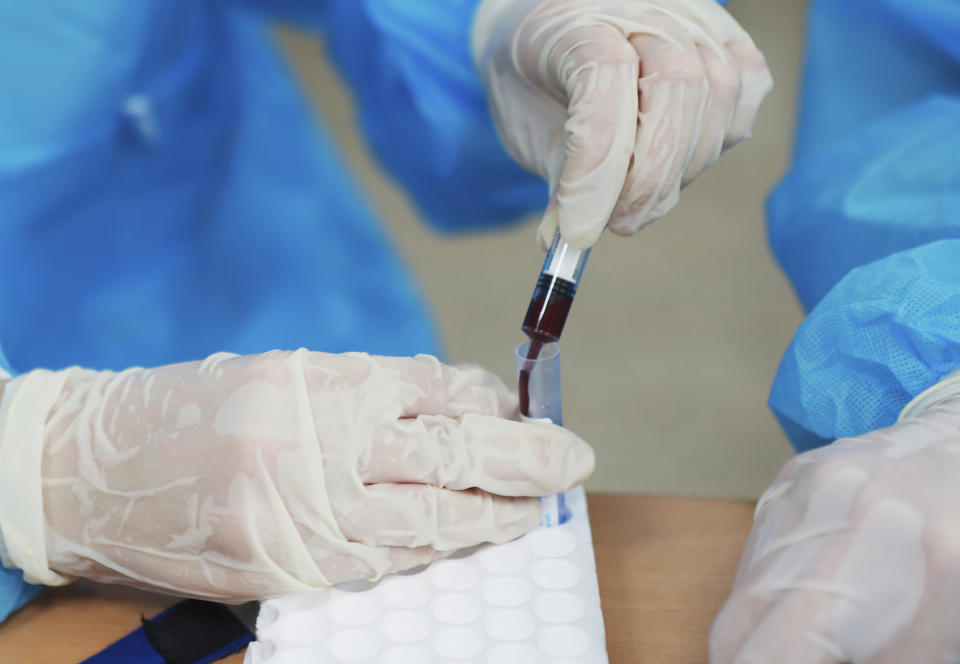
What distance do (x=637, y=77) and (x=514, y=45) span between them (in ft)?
0.59

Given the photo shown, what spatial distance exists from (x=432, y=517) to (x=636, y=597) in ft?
0.57

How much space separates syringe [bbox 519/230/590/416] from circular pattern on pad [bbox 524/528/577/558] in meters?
0.10

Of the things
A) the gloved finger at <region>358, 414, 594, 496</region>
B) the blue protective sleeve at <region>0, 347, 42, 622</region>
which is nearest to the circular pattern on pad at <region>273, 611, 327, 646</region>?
the gloved finger at <region>358, 414, 594, 496</region>

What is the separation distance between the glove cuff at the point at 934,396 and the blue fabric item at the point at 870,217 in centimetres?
2

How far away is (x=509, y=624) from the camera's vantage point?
21.9 inches

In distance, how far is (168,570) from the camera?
0.57 meters

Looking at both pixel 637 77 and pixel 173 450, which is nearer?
pixel 173 450

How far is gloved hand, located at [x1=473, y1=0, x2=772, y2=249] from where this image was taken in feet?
2.18

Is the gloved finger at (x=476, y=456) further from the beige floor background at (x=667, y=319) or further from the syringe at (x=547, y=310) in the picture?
the beige floor background at (x=667, y=319)

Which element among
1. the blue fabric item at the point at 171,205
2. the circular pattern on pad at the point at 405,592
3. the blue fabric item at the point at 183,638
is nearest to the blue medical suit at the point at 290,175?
the blue fabric item at the point at 171,205

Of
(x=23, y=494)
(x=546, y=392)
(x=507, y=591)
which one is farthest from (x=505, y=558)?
(x=23, y=494)

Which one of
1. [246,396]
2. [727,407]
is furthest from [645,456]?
[246,396]

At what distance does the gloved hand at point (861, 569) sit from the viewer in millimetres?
430

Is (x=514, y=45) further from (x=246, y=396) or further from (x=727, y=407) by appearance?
(x=727, y=407)
